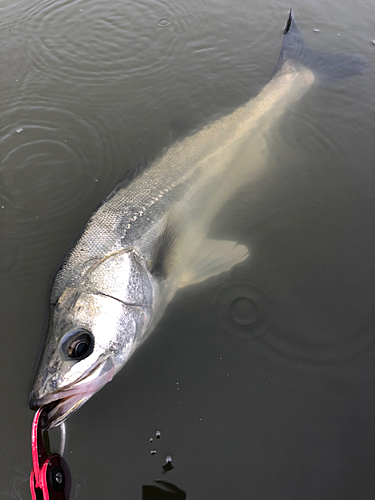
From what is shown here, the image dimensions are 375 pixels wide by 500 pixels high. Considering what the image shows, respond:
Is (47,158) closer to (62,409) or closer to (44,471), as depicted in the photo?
(62,409)

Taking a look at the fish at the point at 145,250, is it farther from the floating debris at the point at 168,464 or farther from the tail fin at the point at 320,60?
the floating debris at the point at 168,464

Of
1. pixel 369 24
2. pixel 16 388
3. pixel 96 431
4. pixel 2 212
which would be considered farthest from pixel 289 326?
pixel 369 24

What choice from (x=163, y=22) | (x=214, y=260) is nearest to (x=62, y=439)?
(x=214, y=260)

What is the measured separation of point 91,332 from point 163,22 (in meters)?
6.20

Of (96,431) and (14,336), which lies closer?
(96,431)

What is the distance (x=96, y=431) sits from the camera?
2.65 meters

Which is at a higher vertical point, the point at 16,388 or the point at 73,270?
the point at 73,270

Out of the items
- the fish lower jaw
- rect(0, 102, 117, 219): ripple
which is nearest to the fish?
the fish lower jaw

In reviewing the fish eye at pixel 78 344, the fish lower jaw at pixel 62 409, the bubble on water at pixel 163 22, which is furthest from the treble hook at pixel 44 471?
the bubble on water at pixel 163 22

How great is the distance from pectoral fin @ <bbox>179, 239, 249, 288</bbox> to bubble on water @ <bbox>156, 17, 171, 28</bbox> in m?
4.90

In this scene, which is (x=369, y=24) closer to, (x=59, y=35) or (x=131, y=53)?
(x=131, y=53)

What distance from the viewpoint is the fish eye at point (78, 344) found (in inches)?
94.7

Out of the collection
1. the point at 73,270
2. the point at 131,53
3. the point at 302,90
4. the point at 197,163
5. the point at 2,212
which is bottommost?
the point at 73,270

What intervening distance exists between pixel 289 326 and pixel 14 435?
89.4 inches
